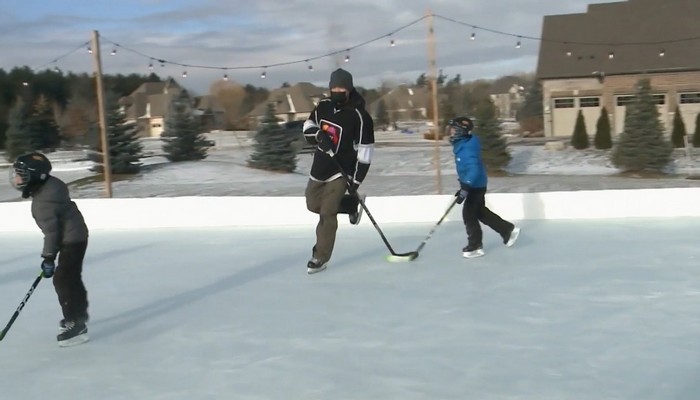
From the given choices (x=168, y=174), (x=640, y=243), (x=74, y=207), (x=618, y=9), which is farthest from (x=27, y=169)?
(x=618, y=9)

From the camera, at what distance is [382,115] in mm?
51375

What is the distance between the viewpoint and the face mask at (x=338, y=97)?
16.7 ft

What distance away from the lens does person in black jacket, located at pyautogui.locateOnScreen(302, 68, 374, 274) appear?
512cm

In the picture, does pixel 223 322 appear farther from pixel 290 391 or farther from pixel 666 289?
pixel 666 289

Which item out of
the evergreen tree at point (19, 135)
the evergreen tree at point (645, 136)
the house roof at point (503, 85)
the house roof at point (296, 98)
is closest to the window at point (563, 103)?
the evergreen tree at point (645, 136)

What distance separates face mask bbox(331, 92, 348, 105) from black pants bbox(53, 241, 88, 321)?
2.05 metres

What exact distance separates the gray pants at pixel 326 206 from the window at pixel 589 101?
25142mm

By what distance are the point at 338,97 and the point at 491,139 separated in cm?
1404

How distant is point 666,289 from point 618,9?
2826cm

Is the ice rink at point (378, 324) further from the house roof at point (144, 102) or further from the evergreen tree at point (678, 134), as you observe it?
the house roof at point (144, 102)

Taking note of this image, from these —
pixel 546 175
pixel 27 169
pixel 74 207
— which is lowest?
pixel 546 175

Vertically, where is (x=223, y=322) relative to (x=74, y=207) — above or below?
below

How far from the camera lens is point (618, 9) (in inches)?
1177

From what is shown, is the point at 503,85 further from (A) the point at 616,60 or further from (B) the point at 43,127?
(B) the point at 43,127
